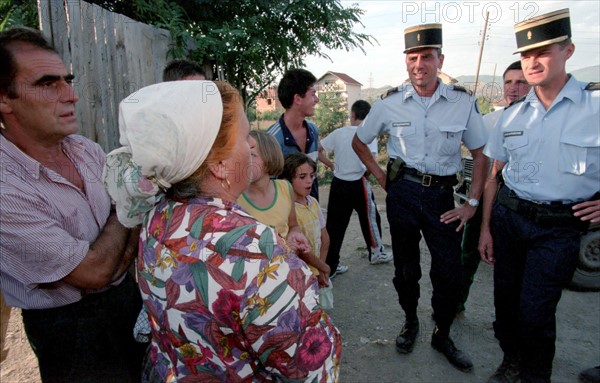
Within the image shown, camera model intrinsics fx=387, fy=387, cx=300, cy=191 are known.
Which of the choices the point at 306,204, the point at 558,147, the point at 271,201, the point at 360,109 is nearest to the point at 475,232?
the point at 558,147

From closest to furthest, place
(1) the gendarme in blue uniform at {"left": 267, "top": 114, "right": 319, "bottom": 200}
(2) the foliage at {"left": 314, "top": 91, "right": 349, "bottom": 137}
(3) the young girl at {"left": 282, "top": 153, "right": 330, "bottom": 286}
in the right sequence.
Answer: (3) the young girl at {"left": 282, "top": 153, "right": 330, "bottom": 286}, (1) the gendarme in blue uniform at {"left": 267, "top": 114, "right": 319, "bottom": 200}, (2) the foliage at {"left": 314, "top": 91, "right": 349, "bottom": 137}

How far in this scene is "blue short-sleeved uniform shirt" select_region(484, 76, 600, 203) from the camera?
224cm

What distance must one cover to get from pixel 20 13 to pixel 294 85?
2.39 meters

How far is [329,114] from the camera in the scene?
17391mm

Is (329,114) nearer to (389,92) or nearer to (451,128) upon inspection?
(389,92)

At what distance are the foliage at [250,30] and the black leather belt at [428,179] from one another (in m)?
2.41

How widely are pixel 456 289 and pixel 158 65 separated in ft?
10.4

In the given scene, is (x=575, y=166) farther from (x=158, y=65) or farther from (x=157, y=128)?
(x=158, y=65)

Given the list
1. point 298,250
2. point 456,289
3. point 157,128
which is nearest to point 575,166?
point 456,289

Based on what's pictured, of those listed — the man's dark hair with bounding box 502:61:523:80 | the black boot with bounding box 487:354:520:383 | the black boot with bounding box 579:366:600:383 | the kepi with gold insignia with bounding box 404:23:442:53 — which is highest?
the kepi with gold insignia with bounding box 404:23:442:53

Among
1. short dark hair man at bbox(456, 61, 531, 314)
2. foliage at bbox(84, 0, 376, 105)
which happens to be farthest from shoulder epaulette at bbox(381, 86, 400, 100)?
foliage at bbox(84, 0, 376, 105)

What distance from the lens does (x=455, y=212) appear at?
9.01ft

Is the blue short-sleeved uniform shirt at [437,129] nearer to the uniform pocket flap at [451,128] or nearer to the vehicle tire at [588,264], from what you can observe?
the uniform pocket flap at [451,128]

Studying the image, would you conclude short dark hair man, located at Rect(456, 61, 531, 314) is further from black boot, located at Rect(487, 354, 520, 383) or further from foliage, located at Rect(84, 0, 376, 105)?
foliage, located at Rect(84, 0, 376, 105)
